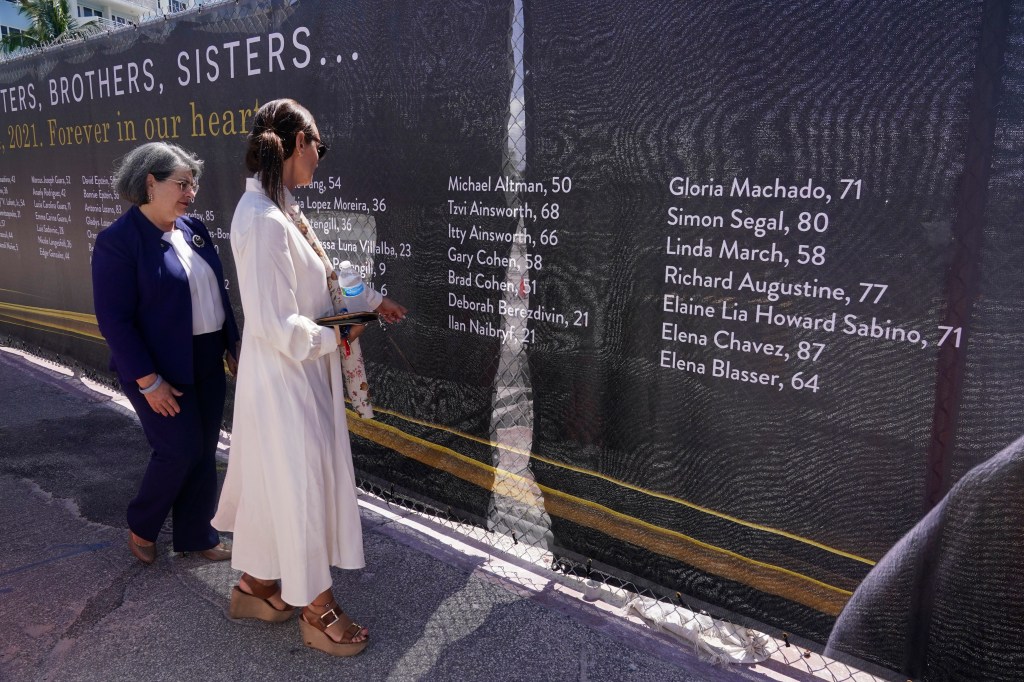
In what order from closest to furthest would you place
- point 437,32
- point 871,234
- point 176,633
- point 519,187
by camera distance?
point 871,234, point 176,633, point 519,187, point 437,32

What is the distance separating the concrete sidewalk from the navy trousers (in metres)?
0.17

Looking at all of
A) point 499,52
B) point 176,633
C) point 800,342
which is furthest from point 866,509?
point 176,633

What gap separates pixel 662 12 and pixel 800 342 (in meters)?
1.30

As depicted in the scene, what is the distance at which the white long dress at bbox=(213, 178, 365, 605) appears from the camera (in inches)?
98.8

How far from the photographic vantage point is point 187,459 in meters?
3.31

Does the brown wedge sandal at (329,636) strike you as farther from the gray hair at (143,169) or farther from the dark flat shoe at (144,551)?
the gray hair at (143,169)

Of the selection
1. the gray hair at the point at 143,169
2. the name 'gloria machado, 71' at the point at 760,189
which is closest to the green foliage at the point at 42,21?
the gray hair at the point at 143,169

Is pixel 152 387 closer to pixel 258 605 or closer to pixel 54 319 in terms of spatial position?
pixel 258 605

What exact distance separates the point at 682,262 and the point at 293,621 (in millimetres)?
2112

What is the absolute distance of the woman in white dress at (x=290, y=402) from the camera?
2.52 m

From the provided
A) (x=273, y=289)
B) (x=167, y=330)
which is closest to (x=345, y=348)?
(x=273, y=289)

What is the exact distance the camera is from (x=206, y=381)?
3.40m

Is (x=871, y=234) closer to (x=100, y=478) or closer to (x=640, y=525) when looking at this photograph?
(x=640, y=525)

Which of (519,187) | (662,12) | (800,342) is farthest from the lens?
(519,187)
